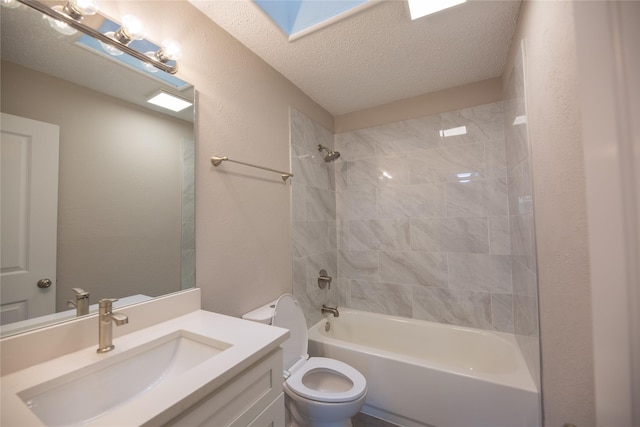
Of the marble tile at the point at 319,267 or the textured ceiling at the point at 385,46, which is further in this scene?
the marble tile at the point at 319,267

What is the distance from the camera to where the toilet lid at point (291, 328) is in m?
1.56

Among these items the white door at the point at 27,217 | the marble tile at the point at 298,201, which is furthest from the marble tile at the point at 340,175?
the white door at the point at 27,217

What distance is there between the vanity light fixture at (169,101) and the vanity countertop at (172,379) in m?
0.96

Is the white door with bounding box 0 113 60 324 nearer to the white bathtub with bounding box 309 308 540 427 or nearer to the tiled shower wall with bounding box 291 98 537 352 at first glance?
the tiled shower wall with bounding box 291 98 537 352

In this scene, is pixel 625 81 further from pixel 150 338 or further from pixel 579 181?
pixel 150 338

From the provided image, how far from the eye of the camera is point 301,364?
163 centimetres

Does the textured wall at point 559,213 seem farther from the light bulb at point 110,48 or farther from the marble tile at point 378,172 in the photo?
the light bulb at point 110,48

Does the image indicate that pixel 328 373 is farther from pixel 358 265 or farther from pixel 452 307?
pixel 452 307

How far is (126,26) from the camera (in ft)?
3.12

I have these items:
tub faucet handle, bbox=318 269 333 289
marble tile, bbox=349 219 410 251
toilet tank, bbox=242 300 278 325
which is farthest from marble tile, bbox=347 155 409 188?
toilet tank, bbox=242 300 278 325

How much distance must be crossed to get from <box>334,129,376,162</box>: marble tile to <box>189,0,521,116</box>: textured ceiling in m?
0.43

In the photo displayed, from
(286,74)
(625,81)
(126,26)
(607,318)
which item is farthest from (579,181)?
(286,74)

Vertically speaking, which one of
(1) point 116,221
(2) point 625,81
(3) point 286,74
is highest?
(3) point 286,74

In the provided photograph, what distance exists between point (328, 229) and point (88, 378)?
1.88 metres
